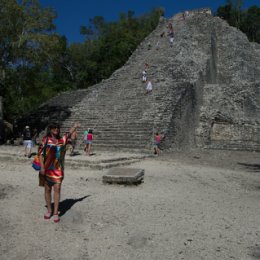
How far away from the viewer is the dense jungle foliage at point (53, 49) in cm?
1584

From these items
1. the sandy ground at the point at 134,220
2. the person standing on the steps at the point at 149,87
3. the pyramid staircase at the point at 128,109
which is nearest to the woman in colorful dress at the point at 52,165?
the sandy ground at the point at 134,220

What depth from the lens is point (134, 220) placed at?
16.6 feet

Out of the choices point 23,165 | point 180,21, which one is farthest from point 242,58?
point 23,165

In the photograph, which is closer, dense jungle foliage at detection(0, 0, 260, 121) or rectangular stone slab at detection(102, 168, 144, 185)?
rectangular stone slab at detection(102, 168, 144, 185)

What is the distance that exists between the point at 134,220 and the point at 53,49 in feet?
43.9

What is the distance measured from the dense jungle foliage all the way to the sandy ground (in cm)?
916

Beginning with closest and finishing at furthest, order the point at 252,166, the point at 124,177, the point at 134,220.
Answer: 1. the point at 134,220
2. the point at 124,177
3. the point at 252,166

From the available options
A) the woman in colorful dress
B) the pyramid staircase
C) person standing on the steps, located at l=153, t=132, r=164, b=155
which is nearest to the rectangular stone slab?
the woman in colorful dress

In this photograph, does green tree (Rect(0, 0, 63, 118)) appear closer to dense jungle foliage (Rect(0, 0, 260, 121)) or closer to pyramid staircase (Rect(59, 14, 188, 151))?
dense jungle foliage (Rect(0, 0, 260, 121))

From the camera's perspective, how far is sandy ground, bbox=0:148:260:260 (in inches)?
157

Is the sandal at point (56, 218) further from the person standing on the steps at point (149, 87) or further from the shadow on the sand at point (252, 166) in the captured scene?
the person standing on the steps at point (149, 87)

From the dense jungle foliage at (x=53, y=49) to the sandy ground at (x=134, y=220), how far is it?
30.1 ft

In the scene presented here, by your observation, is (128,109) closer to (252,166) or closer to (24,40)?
(24,40)

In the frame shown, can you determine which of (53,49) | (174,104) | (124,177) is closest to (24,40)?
(53,49)
